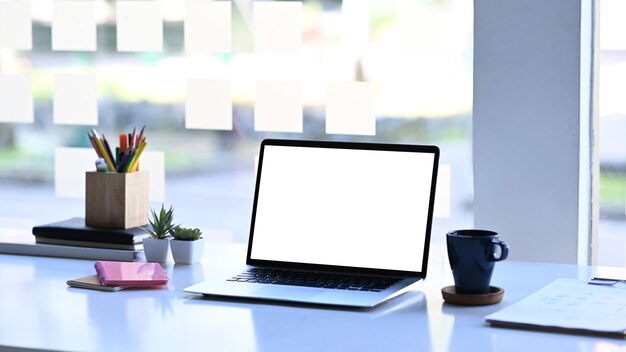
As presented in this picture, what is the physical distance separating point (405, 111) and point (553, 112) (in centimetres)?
60

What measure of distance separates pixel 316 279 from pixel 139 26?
1774 millimetres

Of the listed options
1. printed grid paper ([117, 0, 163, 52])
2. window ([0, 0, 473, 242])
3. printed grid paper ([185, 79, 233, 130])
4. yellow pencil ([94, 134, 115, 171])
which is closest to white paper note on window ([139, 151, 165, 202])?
window ([0, 0, 473, 242])

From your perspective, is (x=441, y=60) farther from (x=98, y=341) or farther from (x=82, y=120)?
(x=98, y=341)

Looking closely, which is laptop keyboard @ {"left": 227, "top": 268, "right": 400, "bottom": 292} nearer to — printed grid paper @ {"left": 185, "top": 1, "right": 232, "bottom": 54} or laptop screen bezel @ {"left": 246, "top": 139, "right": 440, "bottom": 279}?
laptop screen bezel @ {"left": 246, "top": 139, "right": 440, "bottom": 279}

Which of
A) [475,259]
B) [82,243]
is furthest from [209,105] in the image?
[475,259]

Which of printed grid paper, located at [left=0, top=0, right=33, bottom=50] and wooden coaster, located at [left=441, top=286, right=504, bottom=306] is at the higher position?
printed grid paper, located at [left=0, top=0, right=33, bottom=50]

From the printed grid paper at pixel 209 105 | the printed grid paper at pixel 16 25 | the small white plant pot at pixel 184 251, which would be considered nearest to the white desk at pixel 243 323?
the small white plant pot at pixel 184 251

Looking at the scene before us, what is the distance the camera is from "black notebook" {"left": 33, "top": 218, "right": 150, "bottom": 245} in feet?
6.95

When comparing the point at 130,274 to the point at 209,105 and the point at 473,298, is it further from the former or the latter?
the point at 209,105

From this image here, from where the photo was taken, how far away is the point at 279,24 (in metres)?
3.15

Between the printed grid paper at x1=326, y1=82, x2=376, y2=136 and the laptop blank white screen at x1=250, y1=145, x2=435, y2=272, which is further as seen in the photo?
the printed grid paper at x1=326, y1=82, x2=376, y2=136

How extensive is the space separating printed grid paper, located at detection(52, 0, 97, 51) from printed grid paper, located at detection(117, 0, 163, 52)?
0.11 metres

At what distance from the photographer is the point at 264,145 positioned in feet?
6.55

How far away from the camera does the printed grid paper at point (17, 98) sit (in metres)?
3.54
